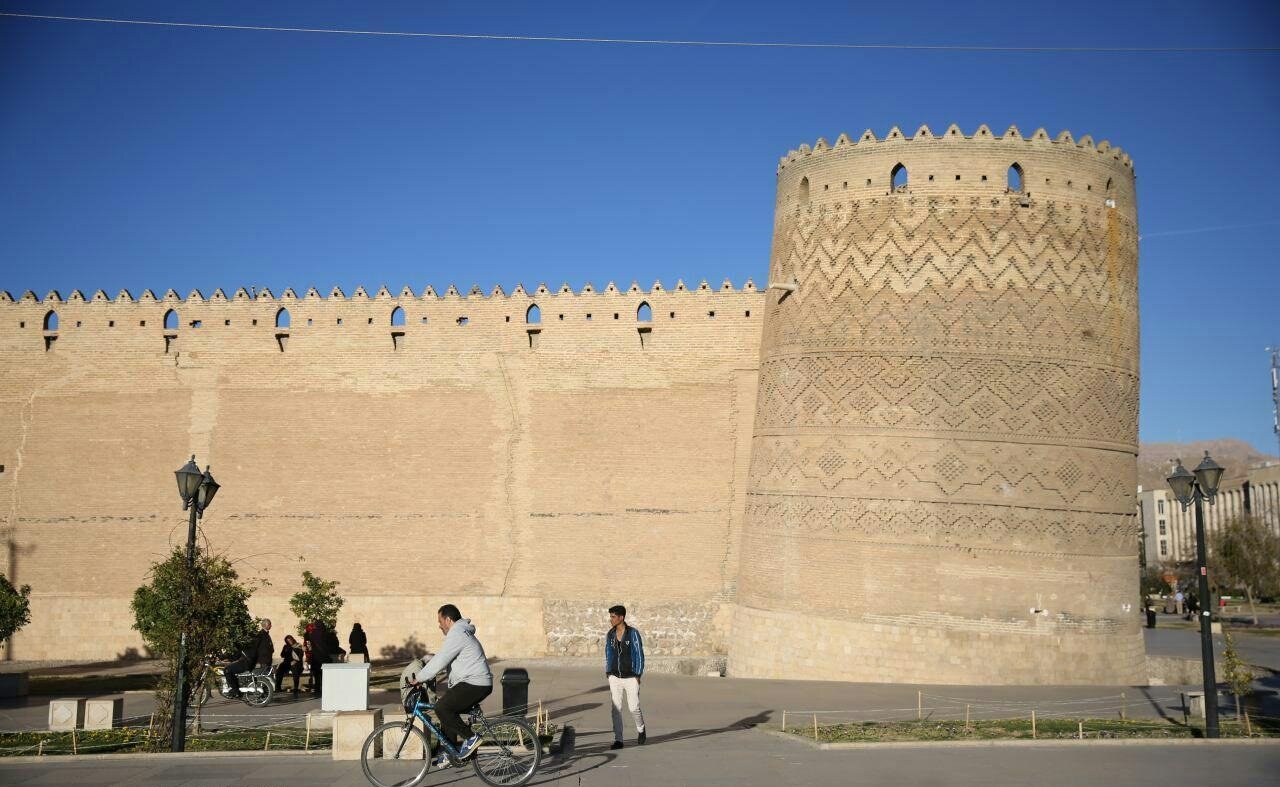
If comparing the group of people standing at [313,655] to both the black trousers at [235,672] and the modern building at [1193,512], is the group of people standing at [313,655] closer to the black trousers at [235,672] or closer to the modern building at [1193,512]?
the black trousers at [235,672]

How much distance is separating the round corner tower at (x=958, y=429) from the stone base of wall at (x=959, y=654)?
0.9 inches

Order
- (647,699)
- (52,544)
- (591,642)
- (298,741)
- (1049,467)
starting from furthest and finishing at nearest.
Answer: (52,544) → (591,642) → (1049,467) → (647,699) → (298,741)

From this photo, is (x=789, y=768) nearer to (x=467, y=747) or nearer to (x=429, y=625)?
(x=467, y=747)

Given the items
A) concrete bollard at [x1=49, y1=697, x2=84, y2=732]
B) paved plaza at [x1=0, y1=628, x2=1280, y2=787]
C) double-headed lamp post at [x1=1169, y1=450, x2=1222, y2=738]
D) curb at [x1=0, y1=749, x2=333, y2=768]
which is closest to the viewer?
paved plaza at [x1=0, y1=628, x2=1280, y2=787]

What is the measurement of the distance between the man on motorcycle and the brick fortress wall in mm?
4728

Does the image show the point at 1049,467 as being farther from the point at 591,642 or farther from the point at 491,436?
the point at 491,436

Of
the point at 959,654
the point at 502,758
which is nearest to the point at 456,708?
the point at 502,758

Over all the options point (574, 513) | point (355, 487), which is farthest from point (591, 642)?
point (355, 487)

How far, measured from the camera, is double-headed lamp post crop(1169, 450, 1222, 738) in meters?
8.36

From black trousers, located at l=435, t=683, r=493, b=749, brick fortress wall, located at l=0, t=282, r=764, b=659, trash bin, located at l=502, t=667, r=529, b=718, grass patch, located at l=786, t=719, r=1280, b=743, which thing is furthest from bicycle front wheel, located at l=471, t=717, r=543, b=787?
brick fortress wall, located at l=0, t=282, r=764, b=659

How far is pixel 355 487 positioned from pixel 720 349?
636cm

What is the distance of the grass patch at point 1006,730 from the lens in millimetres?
8164

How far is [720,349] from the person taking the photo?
17.2 metres

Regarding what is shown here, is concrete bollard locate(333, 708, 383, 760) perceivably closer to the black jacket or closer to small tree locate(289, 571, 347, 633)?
the black jacket
